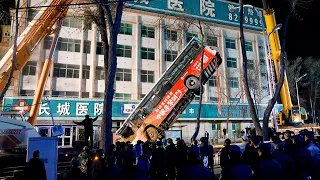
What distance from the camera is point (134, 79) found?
89.6ft

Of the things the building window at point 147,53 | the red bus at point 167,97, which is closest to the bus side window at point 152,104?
the red bus at point 167,97

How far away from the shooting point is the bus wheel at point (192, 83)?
1286cm

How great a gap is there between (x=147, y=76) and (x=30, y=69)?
459 inches

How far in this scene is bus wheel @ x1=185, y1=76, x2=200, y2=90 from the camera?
1286 cm

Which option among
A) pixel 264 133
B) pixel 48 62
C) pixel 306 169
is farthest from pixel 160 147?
pixel 48 62

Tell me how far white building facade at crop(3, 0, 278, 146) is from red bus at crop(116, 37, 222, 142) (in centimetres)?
831

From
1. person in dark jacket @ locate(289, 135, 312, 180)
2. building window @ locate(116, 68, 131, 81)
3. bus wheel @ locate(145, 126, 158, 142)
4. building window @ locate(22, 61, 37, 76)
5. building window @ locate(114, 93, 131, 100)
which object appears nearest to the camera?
person in dark jacket @ locate(289, 135, 312, 180)

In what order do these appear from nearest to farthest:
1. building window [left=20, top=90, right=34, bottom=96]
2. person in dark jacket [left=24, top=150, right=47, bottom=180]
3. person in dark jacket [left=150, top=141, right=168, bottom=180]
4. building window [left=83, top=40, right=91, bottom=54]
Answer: person in dark jacket [left=24, top=150, right=47, bottom=180], person in dark jacket [left=150, top=141, right=168, bottom=180], building window [left=20, top=90, right=34, bottom=96], building window [left=83, top=40, right=91, bottom=54]

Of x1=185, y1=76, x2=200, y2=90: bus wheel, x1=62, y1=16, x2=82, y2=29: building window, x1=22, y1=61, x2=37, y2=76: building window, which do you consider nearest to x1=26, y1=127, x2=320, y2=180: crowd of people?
x1=185, y1=76, x2=200, y2=90: bus wheel

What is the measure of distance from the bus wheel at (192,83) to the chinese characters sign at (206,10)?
16935 mm

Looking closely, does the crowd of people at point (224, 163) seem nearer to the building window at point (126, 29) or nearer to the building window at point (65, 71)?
the building window at point (65, 71)

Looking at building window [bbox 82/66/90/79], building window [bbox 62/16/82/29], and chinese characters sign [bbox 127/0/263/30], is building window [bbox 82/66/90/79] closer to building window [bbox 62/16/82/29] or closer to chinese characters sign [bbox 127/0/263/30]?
building window [bbox 62/16/82/29]

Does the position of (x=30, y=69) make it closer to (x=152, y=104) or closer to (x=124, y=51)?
(x=124, y=51)

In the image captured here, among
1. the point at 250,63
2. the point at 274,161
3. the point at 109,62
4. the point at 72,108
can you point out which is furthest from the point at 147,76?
the point at 274,161
